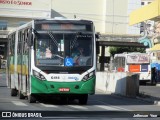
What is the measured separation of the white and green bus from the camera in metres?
19.9

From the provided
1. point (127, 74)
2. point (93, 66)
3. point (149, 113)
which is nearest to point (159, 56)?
point (127, 74)

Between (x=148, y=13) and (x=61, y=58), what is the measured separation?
23042mm

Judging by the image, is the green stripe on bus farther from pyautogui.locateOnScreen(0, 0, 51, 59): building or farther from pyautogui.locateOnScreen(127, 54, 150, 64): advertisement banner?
pyautogui.locateOnScreen(0, 0, 51, 59): building

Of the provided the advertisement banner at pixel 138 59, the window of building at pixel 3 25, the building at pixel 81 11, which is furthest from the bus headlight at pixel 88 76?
the building at pixel 81 11

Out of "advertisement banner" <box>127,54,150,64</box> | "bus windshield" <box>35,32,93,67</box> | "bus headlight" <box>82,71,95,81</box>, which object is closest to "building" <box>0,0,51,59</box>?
"advertisement banner" <box>127,54,150,64</box>

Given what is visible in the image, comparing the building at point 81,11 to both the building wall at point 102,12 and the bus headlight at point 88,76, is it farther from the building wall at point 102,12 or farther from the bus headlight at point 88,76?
the bus headlight at point 88,76

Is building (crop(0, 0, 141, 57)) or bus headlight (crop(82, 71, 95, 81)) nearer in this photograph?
bus headlight (crop(82, 71, 95, 81))

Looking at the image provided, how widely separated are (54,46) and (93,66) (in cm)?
159

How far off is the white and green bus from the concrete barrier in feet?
32.0

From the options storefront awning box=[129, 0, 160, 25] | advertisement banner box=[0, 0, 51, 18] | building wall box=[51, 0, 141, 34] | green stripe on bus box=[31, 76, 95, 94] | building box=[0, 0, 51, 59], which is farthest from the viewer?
building wall box=[51, 0, 141, 34]

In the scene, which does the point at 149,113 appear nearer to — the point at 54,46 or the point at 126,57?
the point at 54,46

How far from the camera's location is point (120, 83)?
105 feet

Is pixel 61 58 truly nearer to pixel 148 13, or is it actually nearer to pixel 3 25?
pixel 148 13

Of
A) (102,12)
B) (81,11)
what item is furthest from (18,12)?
(102,12)
